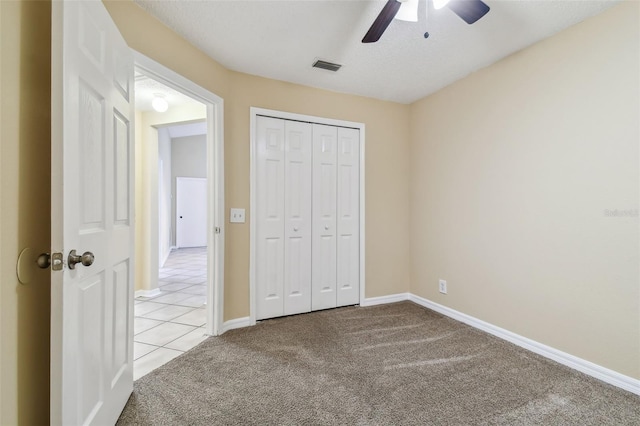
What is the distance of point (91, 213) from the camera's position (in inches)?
48.7

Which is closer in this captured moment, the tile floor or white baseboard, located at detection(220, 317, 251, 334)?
the tile floor

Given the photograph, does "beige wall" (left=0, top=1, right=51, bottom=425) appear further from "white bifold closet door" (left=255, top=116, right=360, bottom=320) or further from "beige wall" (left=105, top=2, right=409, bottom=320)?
"white bifold closet door" (left=255, top=116, right=360, bottom=320)

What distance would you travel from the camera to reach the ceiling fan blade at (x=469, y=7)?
1.48m

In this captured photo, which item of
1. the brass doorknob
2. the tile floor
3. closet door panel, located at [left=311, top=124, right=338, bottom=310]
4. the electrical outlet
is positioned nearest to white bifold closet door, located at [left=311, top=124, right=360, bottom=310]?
closet door panel, located at [left=311, top=124, right=338, bottom=310]

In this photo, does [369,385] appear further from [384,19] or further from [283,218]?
[384,19]

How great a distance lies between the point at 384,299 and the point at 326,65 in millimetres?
2592

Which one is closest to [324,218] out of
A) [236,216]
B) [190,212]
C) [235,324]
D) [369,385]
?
[236,216]

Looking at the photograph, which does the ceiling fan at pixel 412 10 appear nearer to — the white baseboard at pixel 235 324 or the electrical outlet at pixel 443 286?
the electrical outlet at pixel 443 286

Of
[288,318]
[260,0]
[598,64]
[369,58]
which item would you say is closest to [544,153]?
[598,64]

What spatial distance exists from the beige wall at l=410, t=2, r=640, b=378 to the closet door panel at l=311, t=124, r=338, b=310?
3.84 feet

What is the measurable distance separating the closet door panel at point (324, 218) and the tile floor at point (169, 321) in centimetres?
122

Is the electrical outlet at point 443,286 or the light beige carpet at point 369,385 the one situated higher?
the electrical outlet at point 443,286

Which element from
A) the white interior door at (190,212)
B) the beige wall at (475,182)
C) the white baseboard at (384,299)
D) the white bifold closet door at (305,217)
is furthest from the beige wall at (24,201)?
the white interior door at (190,212)

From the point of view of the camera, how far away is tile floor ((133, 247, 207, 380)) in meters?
2.24
